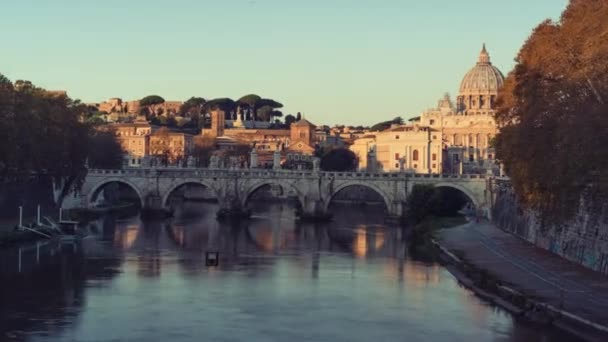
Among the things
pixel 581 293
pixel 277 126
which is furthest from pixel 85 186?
pixel 277 126

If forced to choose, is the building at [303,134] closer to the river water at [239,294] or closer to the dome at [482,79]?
the dome at [482,79]

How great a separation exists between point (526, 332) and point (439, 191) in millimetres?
31960

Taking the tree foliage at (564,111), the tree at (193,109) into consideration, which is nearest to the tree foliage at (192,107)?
the tree at (193,109)

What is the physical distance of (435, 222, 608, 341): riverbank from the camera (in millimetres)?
22219

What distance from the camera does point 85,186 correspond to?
199 ft

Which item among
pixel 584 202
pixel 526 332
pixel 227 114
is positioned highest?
pixel 227 114

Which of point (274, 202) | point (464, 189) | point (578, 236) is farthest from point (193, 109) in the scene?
point (578, 236)

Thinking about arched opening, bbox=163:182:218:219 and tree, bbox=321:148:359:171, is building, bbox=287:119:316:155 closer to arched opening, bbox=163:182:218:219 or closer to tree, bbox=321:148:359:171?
tree, bbox=321:148:359:171

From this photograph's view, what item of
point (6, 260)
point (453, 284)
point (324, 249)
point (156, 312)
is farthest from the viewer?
point (324, 249)

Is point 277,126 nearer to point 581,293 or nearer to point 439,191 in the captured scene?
point 439,191

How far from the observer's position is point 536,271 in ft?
96.5

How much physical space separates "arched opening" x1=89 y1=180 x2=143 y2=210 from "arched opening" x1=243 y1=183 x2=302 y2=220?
7.40 meters

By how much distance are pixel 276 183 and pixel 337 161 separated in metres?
34.3

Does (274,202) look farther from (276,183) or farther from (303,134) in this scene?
(303,134)
